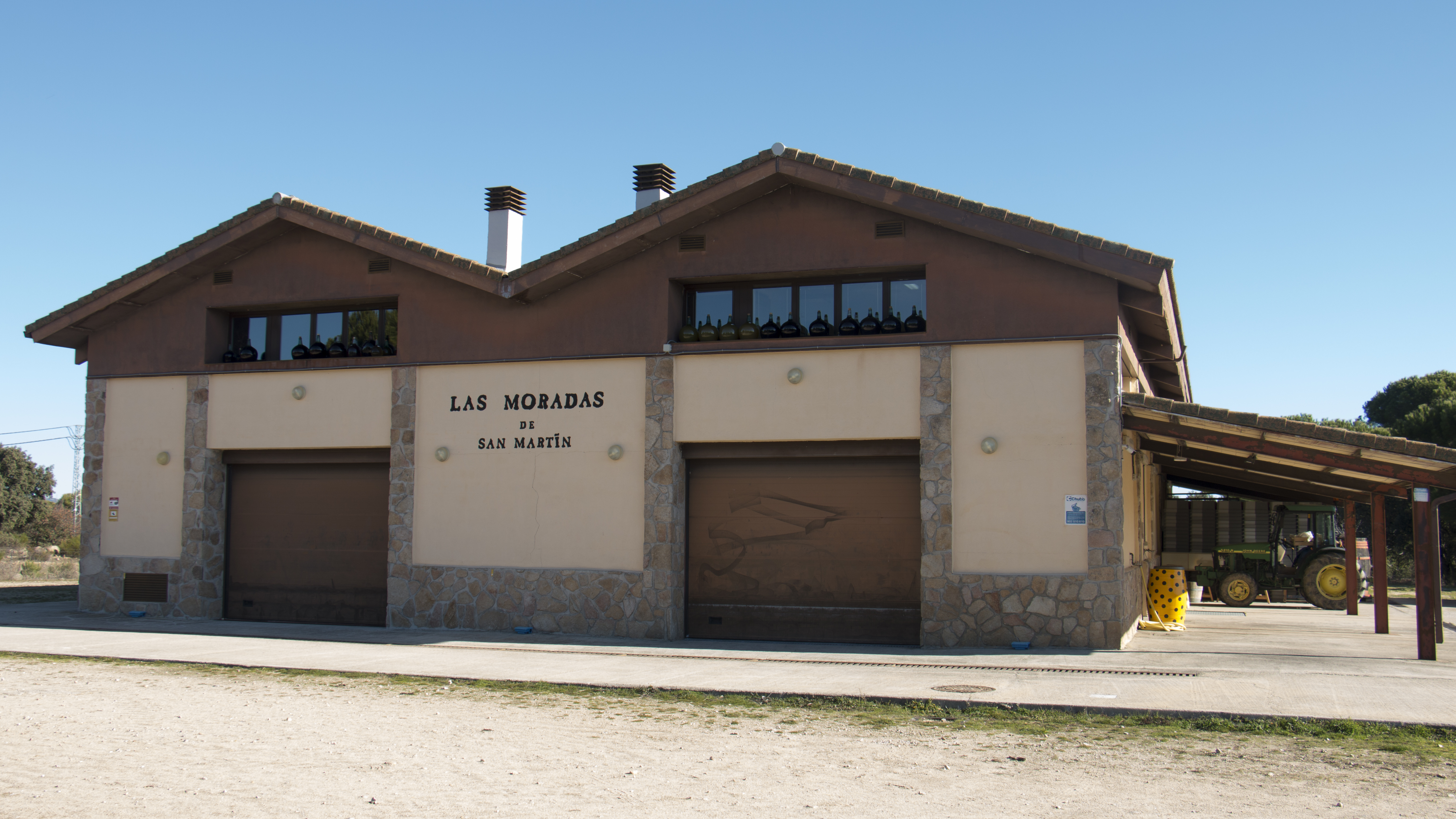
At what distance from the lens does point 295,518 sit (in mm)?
17203

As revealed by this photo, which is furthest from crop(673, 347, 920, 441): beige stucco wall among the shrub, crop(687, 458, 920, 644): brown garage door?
the shrub

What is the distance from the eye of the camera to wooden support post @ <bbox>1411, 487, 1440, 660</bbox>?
40.4 feet

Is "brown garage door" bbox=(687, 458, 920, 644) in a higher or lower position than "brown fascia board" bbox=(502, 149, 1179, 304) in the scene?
lower

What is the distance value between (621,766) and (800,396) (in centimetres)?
813

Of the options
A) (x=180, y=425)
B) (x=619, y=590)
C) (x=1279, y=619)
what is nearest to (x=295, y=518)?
(x=180, y=425)

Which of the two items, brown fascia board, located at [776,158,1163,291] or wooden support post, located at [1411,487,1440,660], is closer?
wooden support post, located at [1411,487,1440,660]

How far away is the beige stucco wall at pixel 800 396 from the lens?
1429 cm

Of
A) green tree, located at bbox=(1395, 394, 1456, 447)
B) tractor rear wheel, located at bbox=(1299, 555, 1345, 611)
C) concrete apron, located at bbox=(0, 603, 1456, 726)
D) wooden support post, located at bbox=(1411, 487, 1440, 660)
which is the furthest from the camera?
green tree, located at bbox=(1395, 394, 1456, 447)

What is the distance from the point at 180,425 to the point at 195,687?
8.28 meters

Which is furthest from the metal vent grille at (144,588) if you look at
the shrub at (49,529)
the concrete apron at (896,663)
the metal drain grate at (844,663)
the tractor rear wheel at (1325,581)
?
the shrub at (49,529)

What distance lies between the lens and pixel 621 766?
7.11 m

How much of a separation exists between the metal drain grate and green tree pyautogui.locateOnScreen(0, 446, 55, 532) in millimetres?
51465

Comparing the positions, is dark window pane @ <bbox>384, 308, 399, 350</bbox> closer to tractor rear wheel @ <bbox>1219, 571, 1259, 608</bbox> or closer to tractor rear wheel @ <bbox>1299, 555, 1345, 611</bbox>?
tractor rear wheel @ <bbox>1219, 571, 1259, 608</bbox>

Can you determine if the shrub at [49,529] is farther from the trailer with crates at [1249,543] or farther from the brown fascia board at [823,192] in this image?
the trailer with crates at [1249,543]
